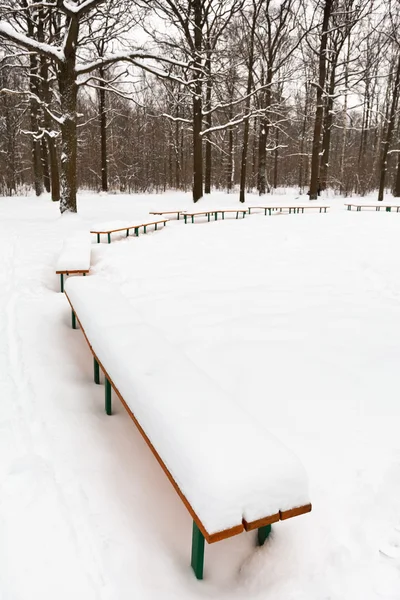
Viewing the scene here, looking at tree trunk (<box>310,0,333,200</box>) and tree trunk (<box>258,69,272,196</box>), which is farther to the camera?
tree trunk (<box>258,69,272,196</box>)

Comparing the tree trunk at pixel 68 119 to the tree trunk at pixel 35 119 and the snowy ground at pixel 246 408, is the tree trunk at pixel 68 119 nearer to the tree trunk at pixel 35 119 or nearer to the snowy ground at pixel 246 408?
the tree trunk at pixel 35 119

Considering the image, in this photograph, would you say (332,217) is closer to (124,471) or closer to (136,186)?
(124,471)

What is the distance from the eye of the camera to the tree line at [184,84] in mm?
11070

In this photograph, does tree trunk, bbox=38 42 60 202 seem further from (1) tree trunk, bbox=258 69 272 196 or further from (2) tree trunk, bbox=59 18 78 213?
(1) tree trunk, bbox=258 69 272 196

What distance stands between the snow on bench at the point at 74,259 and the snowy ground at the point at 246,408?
0.41 meters

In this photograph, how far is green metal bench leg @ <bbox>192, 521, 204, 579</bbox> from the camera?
181 cm

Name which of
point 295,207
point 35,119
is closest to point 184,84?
point 295,207

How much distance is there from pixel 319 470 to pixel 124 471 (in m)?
1.21

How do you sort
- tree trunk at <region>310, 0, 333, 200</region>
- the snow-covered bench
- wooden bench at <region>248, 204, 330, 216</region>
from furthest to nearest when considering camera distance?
tree trunk at <region>310, 0, 333, 200</region> < wooden bench at <region>248, 204, 330, 216</region> < the snow-covered bench

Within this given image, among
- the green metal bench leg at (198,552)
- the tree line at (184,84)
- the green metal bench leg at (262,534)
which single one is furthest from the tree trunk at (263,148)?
the green metal bench leg at (198,552)

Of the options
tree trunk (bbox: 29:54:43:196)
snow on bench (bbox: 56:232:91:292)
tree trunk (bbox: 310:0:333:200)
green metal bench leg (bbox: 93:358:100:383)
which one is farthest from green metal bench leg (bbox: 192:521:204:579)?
tree trunk (bbox: 310:0:333:200)

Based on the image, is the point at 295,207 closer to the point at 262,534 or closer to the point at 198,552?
the point at 262,534

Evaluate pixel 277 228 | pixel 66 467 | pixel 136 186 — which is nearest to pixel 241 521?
pixel 66 467

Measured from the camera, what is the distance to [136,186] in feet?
88.2
